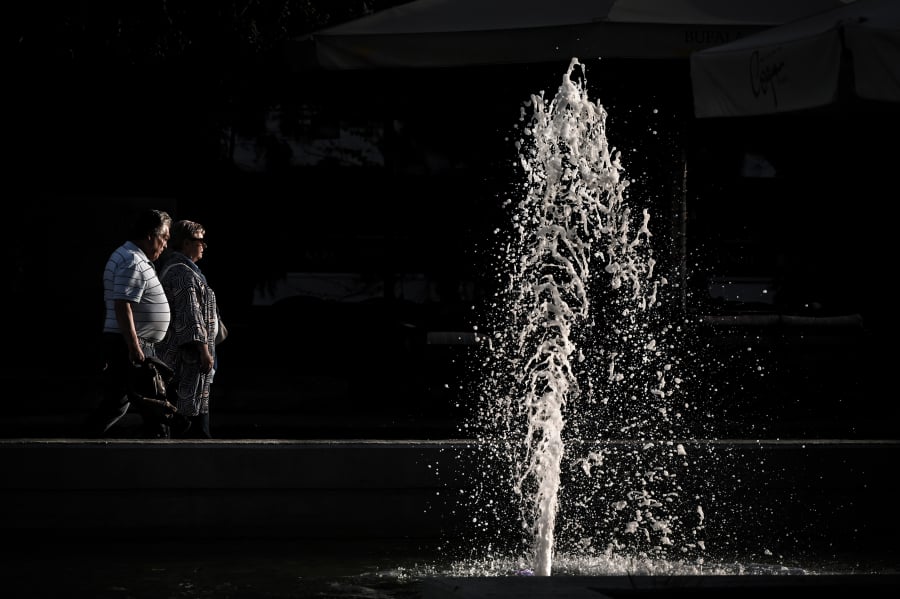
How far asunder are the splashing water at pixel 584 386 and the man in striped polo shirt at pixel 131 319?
5.28ft

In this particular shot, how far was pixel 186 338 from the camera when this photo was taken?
7.21 metres

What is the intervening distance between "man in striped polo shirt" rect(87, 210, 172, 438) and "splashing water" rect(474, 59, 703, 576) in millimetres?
1610

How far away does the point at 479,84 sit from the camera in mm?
15062

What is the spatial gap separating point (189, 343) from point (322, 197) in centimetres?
804

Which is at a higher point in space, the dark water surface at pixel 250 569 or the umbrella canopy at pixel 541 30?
the umbrella canopy at pixel 541 30

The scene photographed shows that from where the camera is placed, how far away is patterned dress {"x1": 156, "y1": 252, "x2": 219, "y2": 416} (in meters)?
7.17

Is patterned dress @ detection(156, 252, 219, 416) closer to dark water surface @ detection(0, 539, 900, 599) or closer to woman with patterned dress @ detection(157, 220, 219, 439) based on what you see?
woman with patterned dress @ detection(157, 220, 219, 439)

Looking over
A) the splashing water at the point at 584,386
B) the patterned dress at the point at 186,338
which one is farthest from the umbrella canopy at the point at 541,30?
the patterned dress at the point at 186,338

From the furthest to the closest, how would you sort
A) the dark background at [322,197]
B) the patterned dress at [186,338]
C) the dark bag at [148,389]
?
the dark background at [322,197] < the patterned dress at [186,338] < the dark bag at [148,389]

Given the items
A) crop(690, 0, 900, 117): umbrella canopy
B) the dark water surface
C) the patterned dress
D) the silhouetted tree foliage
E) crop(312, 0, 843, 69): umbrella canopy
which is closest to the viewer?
the dark water surface

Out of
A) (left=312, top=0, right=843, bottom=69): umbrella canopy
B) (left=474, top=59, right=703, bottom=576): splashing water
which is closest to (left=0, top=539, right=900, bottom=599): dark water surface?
(left=474, top=59, right=703, bottom=576): splashing water

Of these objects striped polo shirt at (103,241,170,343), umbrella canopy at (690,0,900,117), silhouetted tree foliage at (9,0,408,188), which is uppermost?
silhouetted tree foliage at (9,0,408,188)

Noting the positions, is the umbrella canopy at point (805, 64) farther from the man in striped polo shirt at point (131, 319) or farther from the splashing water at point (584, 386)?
the man in striped polo shirt at point (131, 319)

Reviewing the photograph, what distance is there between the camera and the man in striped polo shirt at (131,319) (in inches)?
274
